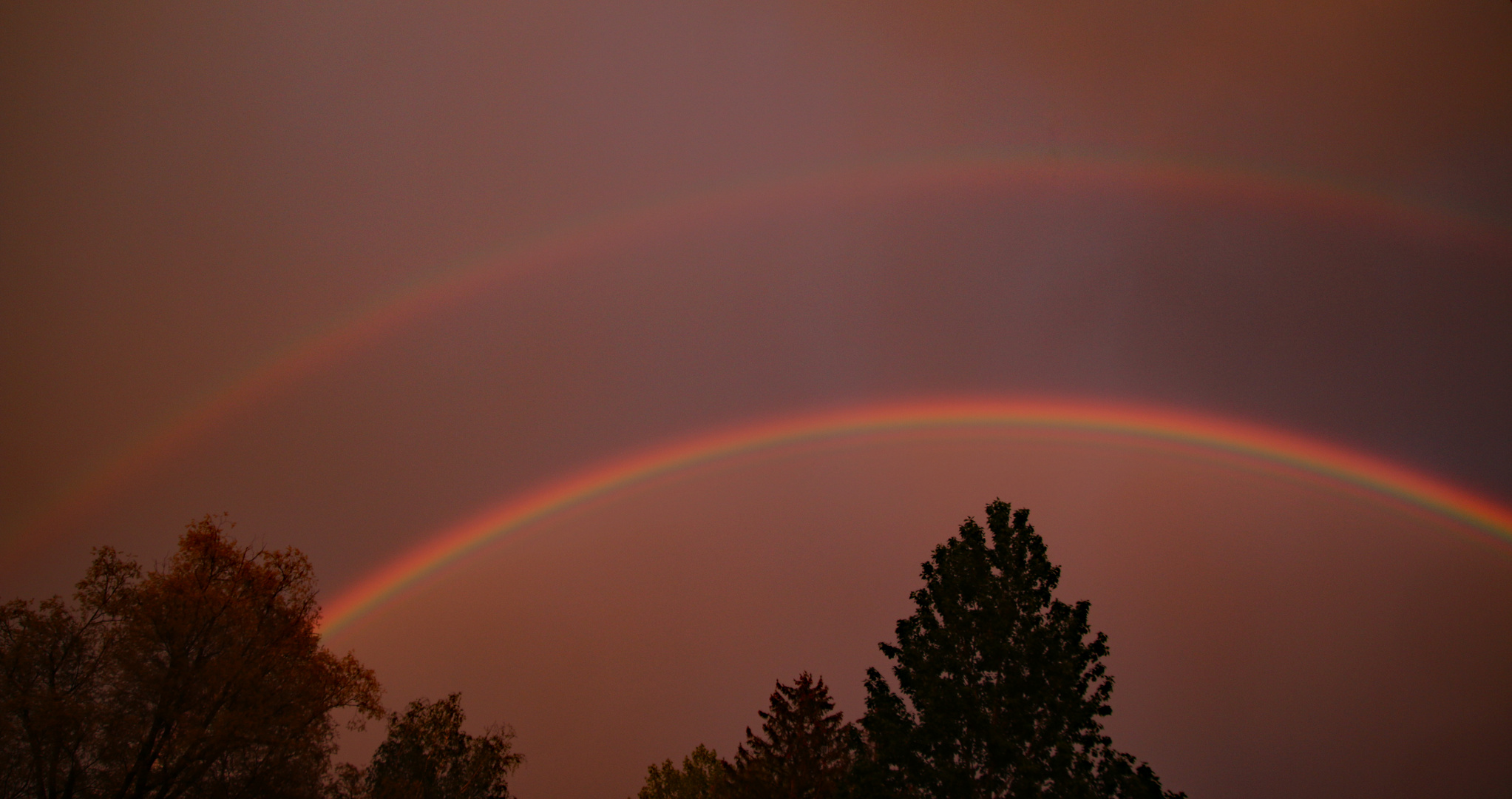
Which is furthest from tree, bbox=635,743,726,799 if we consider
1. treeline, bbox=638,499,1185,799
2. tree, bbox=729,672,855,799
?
treeline, bbox=638,499,1185,799

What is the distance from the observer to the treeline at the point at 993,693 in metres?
15.5

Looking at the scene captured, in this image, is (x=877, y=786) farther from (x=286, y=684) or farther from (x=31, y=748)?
(x=31, y=748)

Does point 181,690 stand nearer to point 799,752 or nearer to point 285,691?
point 285,691

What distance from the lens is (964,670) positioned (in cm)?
1708

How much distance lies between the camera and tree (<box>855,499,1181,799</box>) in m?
15.5

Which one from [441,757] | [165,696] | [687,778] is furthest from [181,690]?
[687,778]

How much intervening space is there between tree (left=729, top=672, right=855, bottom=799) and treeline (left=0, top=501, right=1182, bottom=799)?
26.4ft

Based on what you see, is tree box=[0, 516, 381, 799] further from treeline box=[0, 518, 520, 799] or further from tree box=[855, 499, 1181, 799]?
tree box=[855, 499, 1181, 799]

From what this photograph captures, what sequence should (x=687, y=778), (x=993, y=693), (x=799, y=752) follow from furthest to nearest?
(x=687, y=778)
(x=799, y=752)
(x=993, y=693)

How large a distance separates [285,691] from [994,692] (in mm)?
19706

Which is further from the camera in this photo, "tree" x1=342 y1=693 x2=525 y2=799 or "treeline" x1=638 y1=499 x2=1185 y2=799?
"tree" x1=342 y1=693 x2=525 y2=799

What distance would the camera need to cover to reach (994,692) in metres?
16.6

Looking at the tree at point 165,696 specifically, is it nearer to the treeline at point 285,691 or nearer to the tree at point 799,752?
the treeline at point 285,691

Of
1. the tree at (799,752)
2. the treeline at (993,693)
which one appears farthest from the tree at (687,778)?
the treeline at (993,693)
